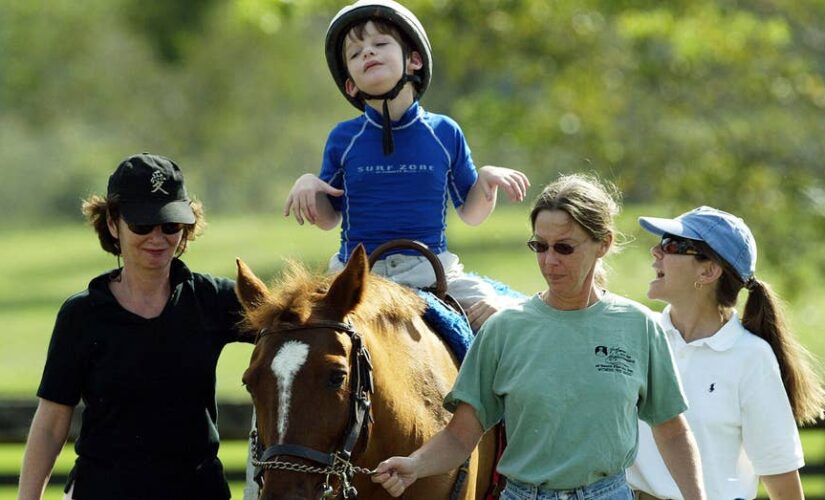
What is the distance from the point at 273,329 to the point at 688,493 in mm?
1345

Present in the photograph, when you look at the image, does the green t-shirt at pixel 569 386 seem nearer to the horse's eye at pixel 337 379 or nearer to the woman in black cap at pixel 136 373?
the horse's eye at pixel 337 379

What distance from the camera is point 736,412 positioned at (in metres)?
4.62

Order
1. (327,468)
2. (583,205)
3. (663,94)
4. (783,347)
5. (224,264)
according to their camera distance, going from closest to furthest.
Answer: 1. (327,468)
2. (583,205)
3. (783,347)
4. (663,94)
5. (224,264)

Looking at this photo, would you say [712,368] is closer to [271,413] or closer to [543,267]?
[543,267]

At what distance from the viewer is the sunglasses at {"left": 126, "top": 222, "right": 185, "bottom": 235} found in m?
4.72

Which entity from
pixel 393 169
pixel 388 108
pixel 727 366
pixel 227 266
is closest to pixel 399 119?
pixel 388 108

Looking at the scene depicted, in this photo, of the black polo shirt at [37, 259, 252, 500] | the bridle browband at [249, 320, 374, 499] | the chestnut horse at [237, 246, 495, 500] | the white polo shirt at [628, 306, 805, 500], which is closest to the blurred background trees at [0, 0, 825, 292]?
the white polo shirt at [628, 306, 805, 500]

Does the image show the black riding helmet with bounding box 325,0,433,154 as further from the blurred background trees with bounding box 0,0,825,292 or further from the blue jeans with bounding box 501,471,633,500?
the blurred background trees with bounding box 0,0,825,292

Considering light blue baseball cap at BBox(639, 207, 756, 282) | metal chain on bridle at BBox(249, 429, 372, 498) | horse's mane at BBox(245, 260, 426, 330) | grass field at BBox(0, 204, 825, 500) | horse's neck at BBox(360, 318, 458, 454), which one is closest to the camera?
metal chain on bridle at BBox(249, 429, 372, 498)

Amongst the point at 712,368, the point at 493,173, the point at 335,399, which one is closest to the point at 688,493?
the point at 712,368

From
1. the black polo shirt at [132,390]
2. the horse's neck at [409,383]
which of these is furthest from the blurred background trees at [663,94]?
the black polo shirt at [132,390]

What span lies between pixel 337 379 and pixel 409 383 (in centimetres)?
55

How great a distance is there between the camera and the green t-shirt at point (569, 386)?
3.99 metres

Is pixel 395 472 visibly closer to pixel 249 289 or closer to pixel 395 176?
pixel 249 289
